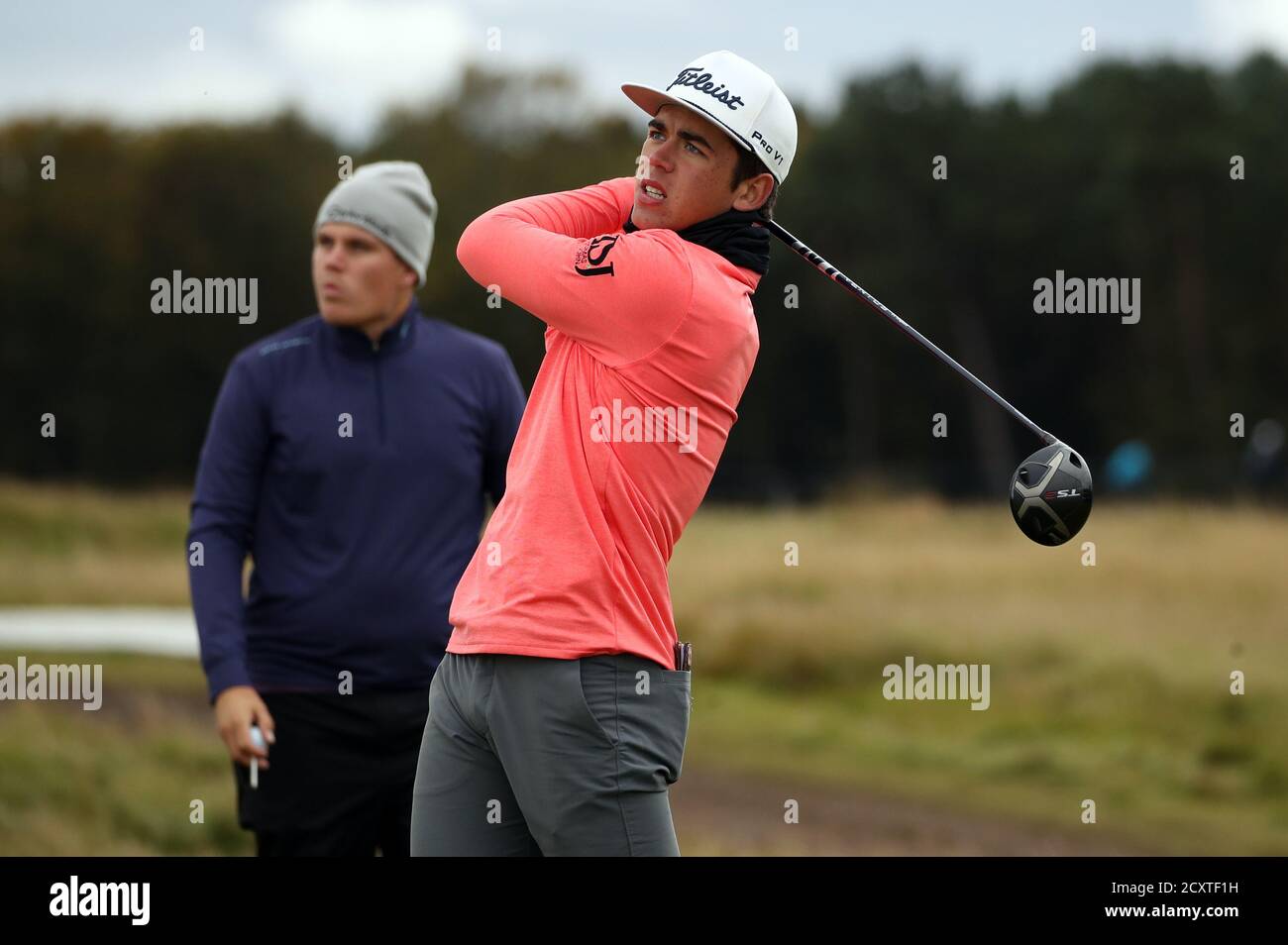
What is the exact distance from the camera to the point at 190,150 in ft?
146

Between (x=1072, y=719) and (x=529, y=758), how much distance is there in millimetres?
9188

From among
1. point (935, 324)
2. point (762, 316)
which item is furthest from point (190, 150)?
point (935, 324)

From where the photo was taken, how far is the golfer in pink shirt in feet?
11.2

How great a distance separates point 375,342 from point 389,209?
441mm

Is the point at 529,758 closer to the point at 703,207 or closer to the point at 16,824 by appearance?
the point at 703,207

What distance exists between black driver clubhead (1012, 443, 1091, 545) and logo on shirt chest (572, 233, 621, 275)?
0.97m

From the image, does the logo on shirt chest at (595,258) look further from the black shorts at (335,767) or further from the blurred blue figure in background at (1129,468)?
the blurred blue figure in background at (1129,468)

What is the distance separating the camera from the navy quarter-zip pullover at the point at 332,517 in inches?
194

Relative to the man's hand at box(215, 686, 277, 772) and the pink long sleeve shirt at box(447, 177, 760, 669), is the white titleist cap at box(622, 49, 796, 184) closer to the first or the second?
the pink long sleeve shirt at box(447, 177, 760, 669)

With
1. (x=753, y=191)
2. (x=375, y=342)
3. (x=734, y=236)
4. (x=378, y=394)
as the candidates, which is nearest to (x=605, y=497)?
(x=734, y=236)

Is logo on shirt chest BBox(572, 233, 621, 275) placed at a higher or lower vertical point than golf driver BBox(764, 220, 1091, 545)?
higher

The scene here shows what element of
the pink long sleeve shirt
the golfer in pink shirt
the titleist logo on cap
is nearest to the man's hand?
the golfer in pink shirt

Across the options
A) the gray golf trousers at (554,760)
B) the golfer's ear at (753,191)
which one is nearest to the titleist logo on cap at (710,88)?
the golfer's ear at (753,191)

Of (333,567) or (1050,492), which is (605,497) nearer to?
(1050,492)
